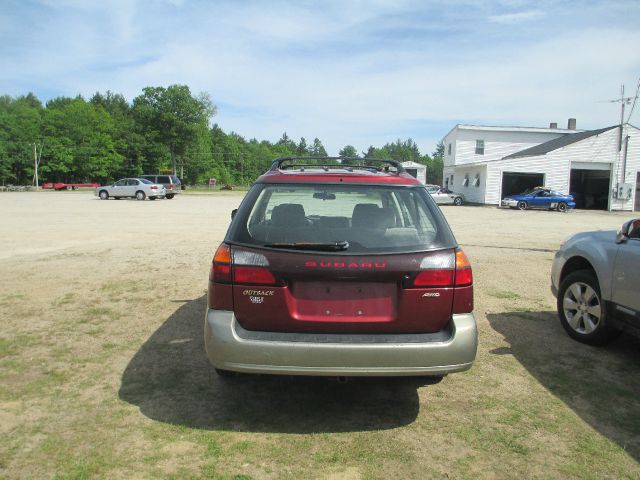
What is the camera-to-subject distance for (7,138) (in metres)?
79.4

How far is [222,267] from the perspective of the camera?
3146 millimetres

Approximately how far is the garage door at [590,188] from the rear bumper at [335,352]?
40374mm

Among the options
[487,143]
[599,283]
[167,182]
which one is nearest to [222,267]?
[599,283]

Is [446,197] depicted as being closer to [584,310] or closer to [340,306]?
[584,310]

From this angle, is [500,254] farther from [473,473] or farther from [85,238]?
[85,238]

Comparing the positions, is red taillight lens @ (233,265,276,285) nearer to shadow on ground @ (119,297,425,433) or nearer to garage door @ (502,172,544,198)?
shadow on ground @ (119,297,425,433)

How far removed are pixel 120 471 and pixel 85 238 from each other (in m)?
10.8

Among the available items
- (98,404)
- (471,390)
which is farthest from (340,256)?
(98,404)

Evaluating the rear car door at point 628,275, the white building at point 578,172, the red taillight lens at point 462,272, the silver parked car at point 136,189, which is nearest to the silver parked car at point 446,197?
the white building at point 578,172

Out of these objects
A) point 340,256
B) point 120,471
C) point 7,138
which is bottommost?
point 120,471

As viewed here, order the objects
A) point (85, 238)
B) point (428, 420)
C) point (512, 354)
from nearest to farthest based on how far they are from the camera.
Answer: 1. point (428, 420)
2. point (512, 354)
3. point (85, 238)

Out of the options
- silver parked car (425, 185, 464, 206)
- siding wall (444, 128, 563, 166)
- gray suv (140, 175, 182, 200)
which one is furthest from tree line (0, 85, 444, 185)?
silver parked car (425, 185, 464, 206)

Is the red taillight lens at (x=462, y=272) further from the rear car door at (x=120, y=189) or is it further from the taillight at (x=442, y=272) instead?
the rear car door at (x=120, y=189)

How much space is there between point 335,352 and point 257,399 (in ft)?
3.34
